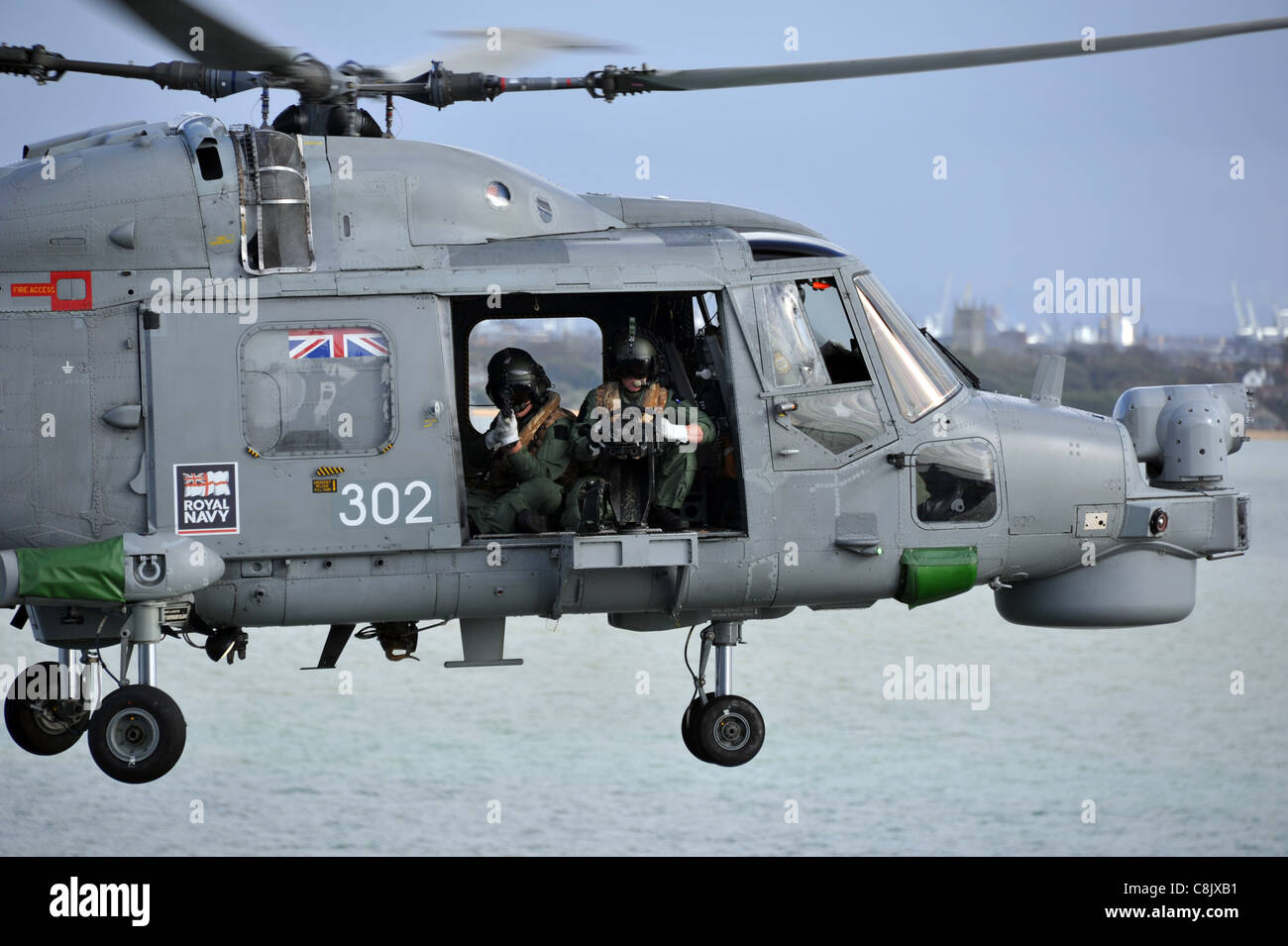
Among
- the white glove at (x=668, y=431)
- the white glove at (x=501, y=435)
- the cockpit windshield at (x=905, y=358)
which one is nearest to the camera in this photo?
the white glove at (x=668, y=431)

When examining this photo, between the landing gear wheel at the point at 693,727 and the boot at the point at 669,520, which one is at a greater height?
the boot at the point at 669,520

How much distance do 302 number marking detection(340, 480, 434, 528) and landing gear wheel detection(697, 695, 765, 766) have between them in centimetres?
→ 234

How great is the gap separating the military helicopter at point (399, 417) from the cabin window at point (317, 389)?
0.02 meters

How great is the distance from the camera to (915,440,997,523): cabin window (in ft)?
32.1

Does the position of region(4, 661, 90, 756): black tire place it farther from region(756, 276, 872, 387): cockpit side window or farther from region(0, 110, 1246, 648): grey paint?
region(756, 276, 872, 387): cockpit side window

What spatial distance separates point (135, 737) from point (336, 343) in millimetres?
2430

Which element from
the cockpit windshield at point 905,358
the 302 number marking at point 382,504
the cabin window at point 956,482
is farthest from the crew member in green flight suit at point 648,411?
the cabin window at point 956,482

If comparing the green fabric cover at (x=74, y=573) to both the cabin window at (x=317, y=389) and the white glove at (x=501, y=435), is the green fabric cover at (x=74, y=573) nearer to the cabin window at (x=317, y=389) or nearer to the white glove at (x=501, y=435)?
the cabin window at (x=317, y=389)

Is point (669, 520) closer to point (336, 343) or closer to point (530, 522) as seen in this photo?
point (530, 522)

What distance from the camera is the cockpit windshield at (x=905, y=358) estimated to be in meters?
9.90

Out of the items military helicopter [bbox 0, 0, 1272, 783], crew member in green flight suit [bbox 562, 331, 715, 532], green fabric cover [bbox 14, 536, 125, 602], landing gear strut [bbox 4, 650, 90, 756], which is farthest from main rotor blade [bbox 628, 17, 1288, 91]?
landing gear strut [bbox 4, 650, 90, 756]

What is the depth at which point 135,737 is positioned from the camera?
29.5 ft

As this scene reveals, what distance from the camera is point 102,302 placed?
8.90 metres

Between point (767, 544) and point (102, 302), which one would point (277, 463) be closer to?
point (102, 302)
